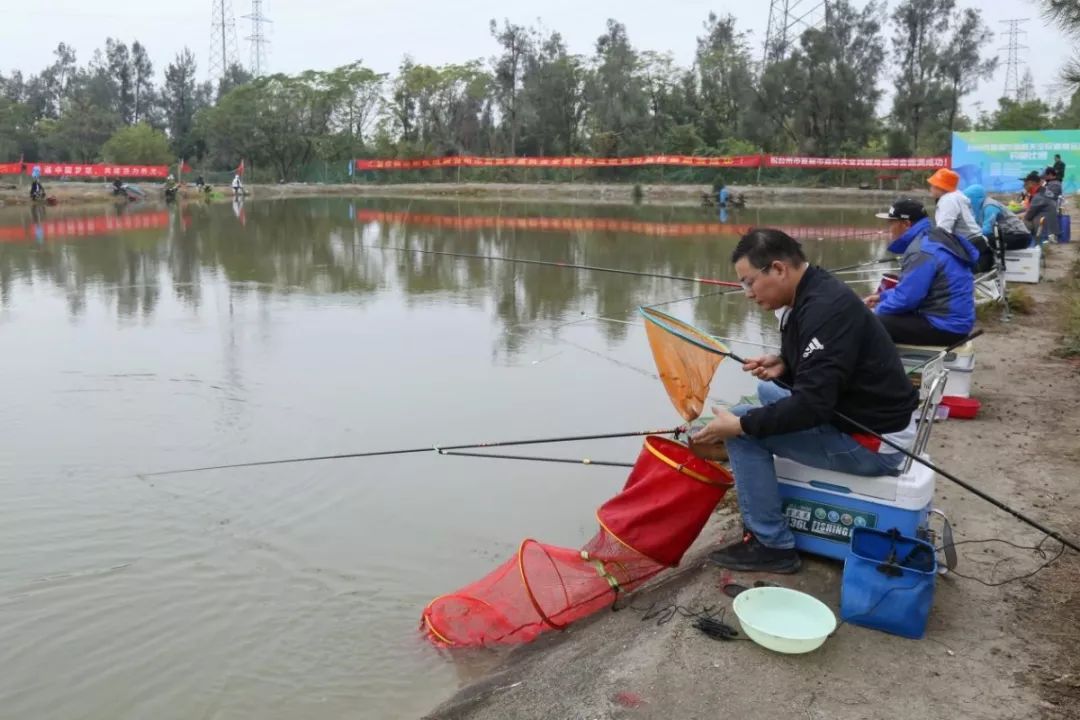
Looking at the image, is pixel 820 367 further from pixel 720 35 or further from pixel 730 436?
pixel 720 35

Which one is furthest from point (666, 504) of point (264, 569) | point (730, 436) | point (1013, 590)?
point (264, 569)

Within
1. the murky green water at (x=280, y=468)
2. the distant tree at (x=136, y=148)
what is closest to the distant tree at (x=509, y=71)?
the distant tree at (x=136, y=148)

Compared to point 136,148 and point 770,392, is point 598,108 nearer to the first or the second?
point 136,148

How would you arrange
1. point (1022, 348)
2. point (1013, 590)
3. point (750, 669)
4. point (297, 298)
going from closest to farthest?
1. point (750, 669)
2. point (1013, 590)
3. point (1022, 348)
4. point (297, 298)

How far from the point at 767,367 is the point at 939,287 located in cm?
210

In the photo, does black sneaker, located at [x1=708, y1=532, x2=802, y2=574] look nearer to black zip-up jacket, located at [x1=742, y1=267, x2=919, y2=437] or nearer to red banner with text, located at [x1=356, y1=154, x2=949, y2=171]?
black zip-up jacket, located at [x1=742, y1=267, x2=919, y2=437]

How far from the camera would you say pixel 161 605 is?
3699 mm

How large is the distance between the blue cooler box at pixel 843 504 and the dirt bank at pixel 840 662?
13 cm

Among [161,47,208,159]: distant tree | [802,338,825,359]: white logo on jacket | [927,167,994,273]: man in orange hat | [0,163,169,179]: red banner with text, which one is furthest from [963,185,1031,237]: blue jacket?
[161,47,208,159]: distant tree

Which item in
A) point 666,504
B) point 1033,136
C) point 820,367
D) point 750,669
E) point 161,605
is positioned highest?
point 1033,136

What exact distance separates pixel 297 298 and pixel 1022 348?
7.54 metres

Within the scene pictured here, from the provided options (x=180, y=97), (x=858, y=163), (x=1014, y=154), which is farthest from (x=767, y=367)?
(x=180, y=97)

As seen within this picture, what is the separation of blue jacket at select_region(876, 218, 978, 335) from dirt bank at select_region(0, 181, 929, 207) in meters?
30.3

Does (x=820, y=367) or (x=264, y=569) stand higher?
(x=820, y=367)
